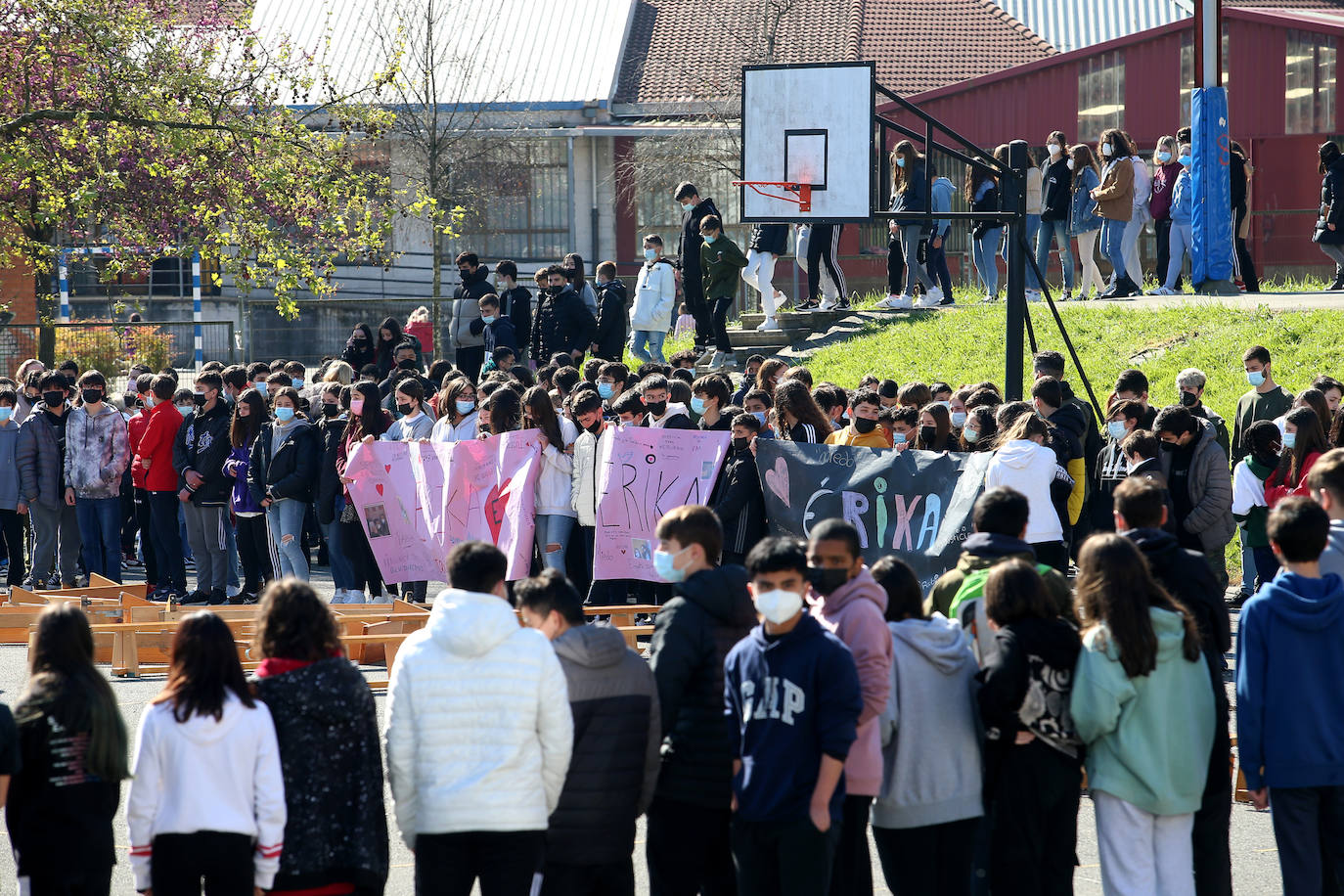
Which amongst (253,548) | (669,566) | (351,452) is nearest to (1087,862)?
(669,566)

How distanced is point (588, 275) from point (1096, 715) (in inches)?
1270

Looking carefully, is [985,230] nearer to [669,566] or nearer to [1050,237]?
[1050,237]

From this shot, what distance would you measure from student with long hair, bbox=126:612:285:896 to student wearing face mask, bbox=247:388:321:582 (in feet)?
25.2

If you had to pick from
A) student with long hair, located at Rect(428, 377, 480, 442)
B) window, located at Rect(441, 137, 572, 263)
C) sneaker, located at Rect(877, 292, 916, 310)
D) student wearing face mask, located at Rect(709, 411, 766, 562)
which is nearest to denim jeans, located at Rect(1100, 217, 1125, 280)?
sneaker, located at Rect(877, 292, 916, 310)

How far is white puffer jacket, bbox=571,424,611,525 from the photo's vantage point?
11406mm

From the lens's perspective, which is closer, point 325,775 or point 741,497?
point 325,775

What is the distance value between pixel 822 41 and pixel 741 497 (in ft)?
98.6

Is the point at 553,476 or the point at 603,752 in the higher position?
the point at 553,476

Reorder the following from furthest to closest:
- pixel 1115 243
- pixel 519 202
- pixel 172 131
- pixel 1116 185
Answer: pixel 519 202 → pixel 1115 243 → pixel 1116 185 → pixel 172 131

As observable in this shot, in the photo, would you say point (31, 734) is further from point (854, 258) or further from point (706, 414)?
point (854, 258)

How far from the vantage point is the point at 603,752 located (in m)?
5.34

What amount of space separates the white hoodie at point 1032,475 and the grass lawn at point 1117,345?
16.5 ft

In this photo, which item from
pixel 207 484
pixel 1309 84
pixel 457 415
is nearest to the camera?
pixel 457 415

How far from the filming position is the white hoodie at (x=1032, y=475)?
9.45 meters
